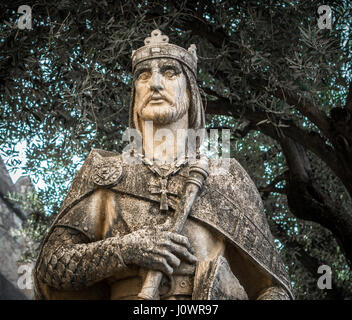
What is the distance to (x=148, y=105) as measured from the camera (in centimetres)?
580

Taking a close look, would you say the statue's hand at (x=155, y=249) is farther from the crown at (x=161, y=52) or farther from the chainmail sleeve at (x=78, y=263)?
the crown at (x=161, y=52)

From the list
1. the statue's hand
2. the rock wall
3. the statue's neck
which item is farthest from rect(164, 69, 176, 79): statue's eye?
the rock wall

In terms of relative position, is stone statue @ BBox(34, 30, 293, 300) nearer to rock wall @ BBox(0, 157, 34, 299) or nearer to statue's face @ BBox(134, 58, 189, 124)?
statue's face @ BBox(134, 58, 189, 124)

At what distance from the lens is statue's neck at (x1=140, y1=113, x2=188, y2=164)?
5797mm

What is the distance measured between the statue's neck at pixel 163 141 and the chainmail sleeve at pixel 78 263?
3.07 feet

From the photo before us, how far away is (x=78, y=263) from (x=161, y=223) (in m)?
0.65

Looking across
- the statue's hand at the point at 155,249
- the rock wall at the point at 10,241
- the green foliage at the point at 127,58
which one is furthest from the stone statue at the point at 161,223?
the rock wall at the point at 10,241

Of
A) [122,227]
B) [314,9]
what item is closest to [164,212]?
[122,227]

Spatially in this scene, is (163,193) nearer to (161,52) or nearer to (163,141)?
(163,141)

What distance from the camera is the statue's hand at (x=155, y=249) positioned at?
4941 mm

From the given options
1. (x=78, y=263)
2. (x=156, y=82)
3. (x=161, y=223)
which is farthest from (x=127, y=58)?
→ (x=78, y=263)

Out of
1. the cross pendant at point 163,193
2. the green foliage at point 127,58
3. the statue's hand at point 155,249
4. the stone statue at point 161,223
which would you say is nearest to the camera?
the statue's hand at point 155,249

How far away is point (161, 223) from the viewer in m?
5.33

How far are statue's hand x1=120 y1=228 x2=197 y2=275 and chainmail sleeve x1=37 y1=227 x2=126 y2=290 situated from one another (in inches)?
3.3
